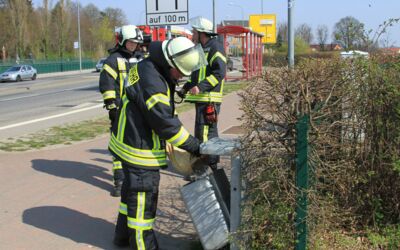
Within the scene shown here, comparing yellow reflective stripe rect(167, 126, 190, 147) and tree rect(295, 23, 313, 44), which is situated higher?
tree rect(295, 23, 313, 44)

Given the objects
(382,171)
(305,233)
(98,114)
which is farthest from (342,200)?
(98,114)

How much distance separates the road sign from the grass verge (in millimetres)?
1673

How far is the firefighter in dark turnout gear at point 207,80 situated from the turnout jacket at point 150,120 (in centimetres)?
195

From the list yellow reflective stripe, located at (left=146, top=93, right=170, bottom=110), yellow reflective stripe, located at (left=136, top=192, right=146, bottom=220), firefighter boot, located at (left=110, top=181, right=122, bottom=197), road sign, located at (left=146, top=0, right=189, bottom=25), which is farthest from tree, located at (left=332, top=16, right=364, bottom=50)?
road sign, located at (left=146, top=0, right=189, bottom=25)

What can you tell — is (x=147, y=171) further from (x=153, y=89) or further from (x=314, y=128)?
(x=314, y=128)

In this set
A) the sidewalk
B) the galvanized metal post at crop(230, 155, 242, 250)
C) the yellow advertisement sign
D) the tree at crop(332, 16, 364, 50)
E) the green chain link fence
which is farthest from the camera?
the green chain link fence

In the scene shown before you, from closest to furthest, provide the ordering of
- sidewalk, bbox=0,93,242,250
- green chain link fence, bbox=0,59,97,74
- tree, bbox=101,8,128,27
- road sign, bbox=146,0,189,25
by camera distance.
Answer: sidewalk, bbox=0,93,242,250 → road sign, bbox=146,0,189,25 → green chain link fence, bbox=0,59,97,74 → tree, bbox=101,8,128,27

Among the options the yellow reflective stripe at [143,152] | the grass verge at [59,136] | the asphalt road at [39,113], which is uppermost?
the yellow reflective stripe at [143,152]

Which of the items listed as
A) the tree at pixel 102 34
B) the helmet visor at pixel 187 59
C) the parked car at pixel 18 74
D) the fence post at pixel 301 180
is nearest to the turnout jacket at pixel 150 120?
the helmet visor at pixel 187 59

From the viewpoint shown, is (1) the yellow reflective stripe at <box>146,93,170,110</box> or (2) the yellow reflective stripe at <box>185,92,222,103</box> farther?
(2) the yellow reflective stripe at <box>185,92,222,103</box>

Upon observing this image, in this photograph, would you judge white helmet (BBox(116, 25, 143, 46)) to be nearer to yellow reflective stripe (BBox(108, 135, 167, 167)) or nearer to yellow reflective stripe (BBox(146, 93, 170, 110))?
yellow reflective stripe (BBox(108, 135, 167, 167))

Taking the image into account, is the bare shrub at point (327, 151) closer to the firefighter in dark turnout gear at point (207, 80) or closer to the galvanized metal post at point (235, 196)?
the galvanized metal post at point (235, 196)

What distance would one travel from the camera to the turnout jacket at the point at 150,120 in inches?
146

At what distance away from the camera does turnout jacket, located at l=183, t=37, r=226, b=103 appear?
5.88 meters
